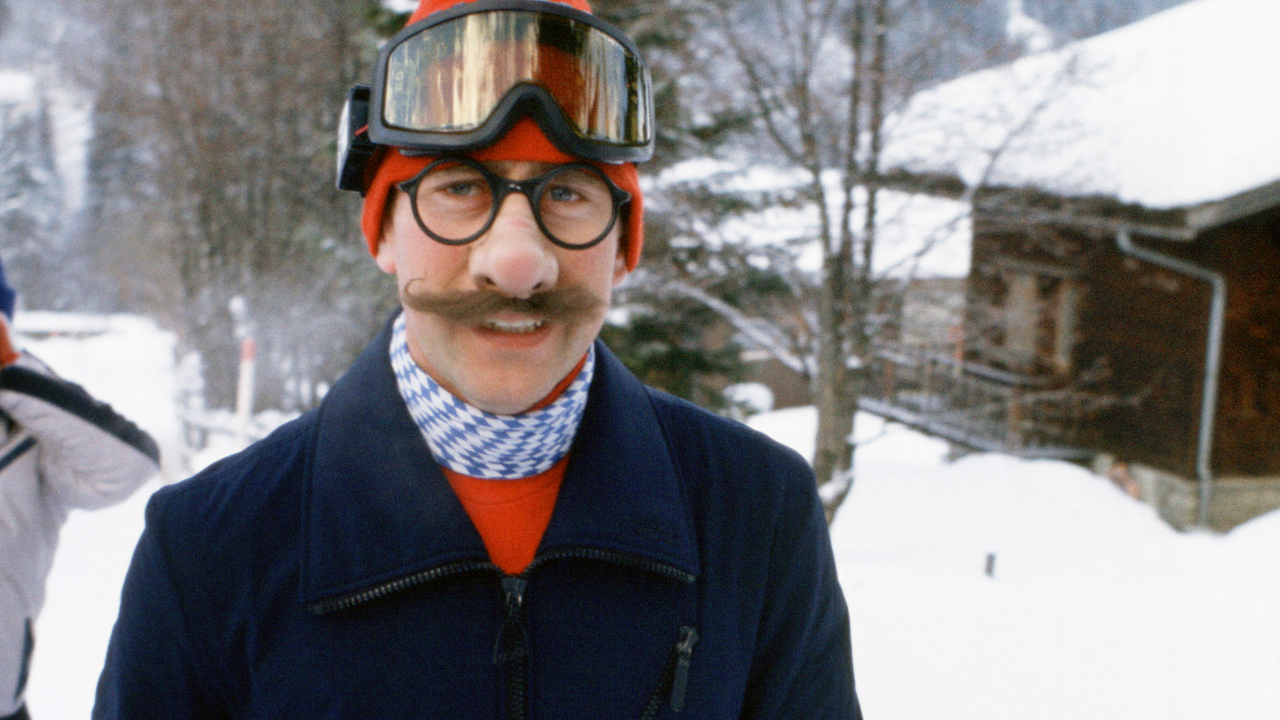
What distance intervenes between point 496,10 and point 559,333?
55cm

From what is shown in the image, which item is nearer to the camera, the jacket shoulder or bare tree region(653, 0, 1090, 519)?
the jacket shoulder

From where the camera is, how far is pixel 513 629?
130 centimetres

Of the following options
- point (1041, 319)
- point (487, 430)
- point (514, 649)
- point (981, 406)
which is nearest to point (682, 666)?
point (514, 649)

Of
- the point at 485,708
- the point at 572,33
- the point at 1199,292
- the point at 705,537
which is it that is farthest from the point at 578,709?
the point at 1199,292

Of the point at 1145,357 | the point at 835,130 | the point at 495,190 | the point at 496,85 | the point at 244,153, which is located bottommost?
the point at 1145,357

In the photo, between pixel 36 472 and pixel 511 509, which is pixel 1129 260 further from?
pixel 36 472

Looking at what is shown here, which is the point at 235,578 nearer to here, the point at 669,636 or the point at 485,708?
the point at 485,708

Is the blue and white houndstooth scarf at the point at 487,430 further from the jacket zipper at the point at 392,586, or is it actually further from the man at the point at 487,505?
the jacket zipper at the point at 392,586

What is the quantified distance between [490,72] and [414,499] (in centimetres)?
70

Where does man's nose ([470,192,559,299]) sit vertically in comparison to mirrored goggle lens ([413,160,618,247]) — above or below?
below

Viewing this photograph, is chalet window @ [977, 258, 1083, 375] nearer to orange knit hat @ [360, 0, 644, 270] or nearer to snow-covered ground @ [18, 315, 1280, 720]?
snow-covered ground @ [18, 315, 1280, 720]

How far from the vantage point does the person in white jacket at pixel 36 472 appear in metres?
2.32

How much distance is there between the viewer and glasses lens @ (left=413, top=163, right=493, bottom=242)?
4.46 ft

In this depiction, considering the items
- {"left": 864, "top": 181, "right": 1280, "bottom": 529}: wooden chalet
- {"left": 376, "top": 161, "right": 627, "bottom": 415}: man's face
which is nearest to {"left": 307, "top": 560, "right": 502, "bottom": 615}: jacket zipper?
{"left": 376, "top": 161, "right": 627, "bottom": 415}: man's face
